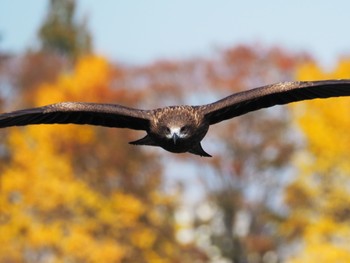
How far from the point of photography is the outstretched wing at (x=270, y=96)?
413 inches

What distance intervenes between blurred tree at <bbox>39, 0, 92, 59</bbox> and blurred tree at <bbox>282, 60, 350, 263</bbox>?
91.6 ft

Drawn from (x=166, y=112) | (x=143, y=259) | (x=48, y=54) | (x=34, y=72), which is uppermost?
(x=48, y=54)

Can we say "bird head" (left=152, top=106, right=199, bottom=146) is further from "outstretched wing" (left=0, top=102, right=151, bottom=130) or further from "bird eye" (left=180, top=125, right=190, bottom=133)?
"outstretched wing" (left=0, top=102, right=151, bottom=130)

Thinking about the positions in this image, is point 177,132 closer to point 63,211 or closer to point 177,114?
point 177,114

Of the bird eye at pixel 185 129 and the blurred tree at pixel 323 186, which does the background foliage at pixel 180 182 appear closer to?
the blurred tree at pixel 323 186

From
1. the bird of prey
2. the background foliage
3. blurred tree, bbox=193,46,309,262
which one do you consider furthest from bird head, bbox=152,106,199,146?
blurred tree, bbox=193,46,309,262

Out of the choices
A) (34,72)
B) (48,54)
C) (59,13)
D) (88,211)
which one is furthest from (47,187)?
(59,13)

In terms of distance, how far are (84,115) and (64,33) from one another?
5356 cm

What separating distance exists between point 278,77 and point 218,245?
6194 mm

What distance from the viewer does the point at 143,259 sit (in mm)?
35500

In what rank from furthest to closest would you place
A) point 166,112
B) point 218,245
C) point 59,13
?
1. point 59,13
2. point 218,245
3. point 166,112

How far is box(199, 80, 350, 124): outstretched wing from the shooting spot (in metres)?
10.5

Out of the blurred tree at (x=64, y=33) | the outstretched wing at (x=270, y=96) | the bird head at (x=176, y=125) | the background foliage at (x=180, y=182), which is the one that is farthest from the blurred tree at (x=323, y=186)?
the blurred tree at (x=64, y=33)

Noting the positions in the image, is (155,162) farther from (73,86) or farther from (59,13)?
(59,13)
